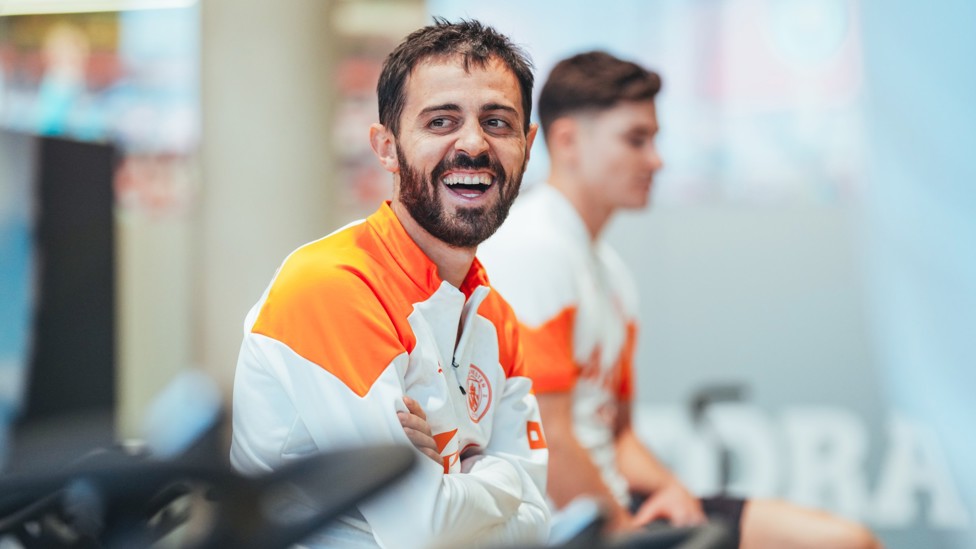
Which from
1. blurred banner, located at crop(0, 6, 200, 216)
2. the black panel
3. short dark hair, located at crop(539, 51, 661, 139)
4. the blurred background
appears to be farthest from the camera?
the blurred background

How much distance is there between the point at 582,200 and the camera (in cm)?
105

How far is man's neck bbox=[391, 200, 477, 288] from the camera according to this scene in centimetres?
64

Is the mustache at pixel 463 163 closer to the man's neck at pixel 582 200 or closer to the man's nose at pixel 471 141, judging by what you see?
the man's nose at pixel 471 141

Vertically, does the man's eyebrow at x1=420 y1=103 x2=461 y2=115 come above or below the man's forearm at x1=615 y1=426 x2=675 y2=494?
above

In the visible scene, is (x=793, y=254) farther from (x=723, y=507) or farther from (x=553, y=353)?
(x=553, y=353)

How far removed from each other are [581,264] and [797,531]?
0.58 m

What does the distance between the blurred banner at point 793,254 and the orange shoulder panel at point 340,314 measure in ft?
8.12

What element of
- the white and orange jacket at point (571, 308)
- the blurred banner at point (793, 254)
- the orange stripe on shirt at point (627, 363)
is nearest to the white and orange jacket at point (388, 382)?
the white and orange jacket at point (571, 308)

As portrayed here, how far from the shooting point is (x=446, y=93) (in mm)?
615

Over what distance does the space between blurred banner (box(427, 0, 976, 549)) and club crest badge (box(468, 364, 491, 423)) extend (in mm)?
2399

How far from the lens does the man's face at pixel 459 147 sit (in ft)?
2.01

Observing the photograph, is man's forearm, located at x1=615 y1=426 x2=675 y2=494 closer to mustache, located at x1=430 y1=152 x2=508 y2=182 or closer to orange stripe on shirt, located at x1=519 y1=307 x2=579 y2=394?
orange stripe on shirt, located at x1=519 y1=307 x2=579 y2=394

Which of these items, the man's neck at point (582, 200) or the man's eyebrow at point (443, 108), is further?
the man's neck at point (582, 200)

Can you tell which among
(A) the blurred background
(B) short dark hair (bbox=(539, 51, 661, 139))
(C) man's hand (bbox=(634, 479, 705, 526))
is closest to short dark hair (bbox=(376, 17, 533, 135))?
(B) short dark hair (bbox=(539, 51, 661, 139))
